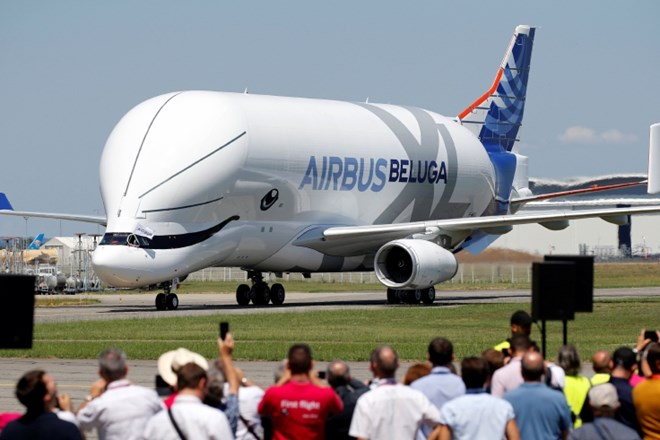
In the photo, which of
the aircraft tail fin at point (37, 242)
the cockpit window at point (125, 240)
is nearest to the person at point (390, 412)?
the cockpit window at point (125, 240)

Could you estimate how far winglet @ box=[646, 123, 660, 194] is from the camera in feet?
59.6

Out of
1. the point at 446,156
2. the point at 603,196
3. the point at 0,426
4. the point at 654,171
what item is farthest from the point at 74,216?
the point at 603,196

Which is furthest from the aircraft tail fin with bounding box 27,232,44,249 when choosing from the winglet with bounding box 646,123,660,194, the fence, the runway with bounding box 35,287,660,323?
the winglet with bounding box 646,123,660,194

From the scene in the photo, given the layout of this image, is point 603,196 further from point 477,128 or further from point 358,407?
point 358,407

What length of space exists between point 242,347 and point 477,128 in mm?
29214

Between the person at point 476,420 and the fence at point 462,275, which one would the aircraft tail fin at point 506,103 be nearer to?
the fence at point 462,275

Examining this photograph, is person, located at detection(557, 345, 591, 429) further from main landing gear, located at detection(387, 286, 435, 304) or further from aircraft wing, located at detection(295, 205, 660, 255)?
main landing gear, located at detection(387, 286, 435, 304)

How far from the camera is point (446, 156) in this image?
1973 inches

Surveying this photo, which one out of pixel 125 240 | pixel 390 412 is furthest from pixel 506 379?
pixel 125 240

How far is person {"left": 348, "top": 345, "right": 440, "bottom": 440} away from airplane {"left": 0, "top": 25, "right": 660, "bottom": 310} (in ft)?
87.7

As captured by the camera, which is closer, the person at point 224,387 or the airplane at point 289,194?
the person at point 224,387

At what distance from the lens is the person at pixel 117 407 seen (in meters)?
10.4

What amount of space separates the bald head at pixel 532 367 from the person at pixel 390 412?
0.86 metres

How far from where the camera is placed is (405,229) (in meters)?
44.0
